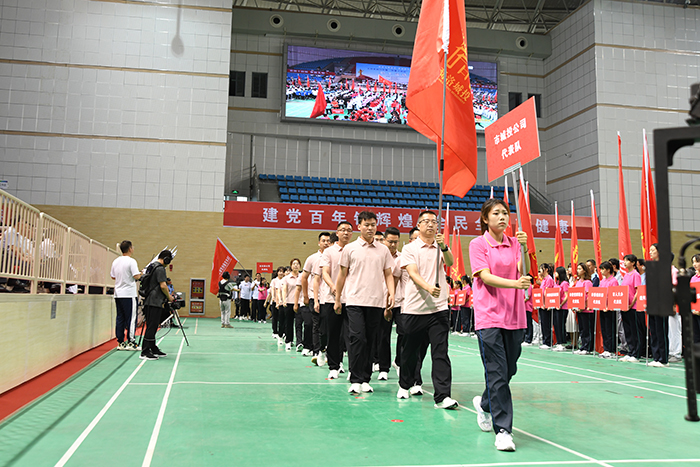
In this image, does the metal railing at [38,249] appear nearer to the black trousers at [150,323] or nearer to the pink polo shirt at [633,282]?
the black trousers at [150,323]

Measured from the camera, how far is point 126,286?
9.13 metres

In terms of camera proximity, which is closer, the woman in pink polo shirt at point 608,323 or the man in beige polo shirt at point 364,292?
the man in beige polo shirt at point 364,292

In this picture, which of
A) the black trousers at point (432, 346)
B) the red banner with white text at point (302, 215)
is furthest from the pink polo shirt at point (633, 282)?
the red banner with white text at point (302, 215)

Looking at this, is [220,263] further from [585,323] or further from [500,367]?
[500,367]

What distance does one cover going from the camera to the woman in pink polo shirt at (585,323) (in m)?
11.1

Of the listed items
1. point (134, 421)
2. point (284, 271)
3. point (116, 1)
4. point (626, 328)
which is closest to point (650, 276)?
point (134, 421)

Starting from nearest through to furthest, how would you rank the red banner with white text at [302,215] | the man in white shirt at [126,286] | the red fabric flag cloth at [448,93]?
1. the red fabric flag cloth at [448,93]
2. the man in white shirt at [126,286]
3. the red banner with white text at [302,215]

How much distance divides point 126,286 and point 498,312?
7.16 m

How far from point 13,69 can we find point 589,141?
23837mm

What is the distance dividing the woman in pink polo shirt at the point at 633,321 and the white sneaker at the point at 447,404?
19.2 ft

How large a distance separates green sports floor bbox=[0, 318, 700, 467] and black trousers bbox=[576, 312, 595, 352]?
3852 mm

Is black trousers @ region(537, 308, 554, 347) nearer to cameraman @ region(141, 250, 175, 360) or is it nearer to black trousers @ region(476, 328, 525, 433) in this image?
cameraman @ region(141, 250, 175, 360)

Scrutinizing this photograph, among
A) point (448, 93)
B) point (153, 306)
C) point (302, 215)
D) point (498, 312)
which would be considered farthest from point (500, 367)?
point (302, 215)

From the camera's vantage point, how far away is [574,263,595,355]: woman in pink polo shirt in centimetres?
1111
